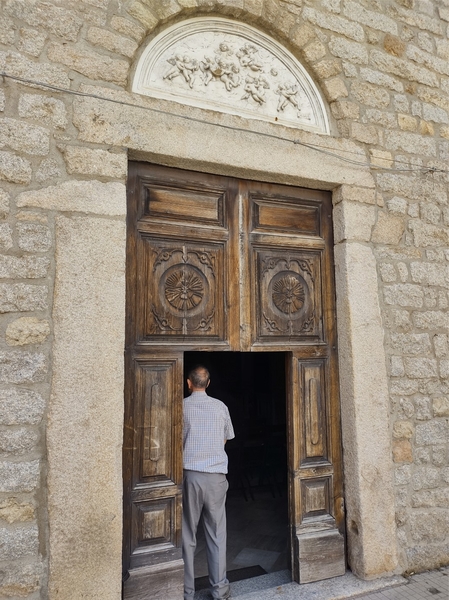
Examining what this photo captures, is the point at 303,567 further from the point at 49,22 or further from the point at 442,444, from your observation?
the point at 49,22

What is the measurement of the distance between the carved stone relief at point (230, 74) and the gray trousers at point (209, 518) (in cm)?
260

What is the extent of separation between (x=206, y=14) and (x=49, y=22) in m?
1.16

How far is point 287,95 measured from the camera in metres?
3.51

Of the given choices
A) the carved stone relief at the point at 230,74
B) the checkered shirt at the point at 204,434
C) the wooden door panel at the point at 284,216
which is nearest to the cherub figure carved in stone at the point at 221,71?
the carved stone relief at the point at 230,74

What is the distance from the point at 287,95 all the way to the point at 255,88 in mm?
271

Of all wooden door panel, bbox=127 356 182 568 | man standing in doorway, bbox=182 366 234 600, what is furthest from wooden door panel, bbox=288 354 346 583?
wooden door panel, bbox=127 356 182 568

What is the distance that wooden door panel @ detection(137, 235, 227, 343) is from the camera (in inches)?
117

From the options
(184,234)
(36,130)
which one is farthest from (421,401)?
(36,130)

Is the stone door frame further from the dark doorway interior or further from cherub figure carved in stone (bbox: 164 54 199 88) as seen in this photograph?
the dark doorway interior

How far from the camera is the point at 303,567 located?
3.12 m

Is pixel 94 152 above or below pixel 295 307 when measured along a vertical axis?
above

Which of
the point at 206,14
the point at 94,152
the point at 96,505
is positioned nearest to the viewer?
the point at 96,505

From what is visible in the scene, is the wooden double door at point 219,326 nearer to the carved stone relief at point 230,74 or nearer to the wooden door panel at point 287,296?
the wooden door panel at point 287,296

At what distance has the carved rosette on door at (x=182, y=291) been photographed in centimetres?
299
